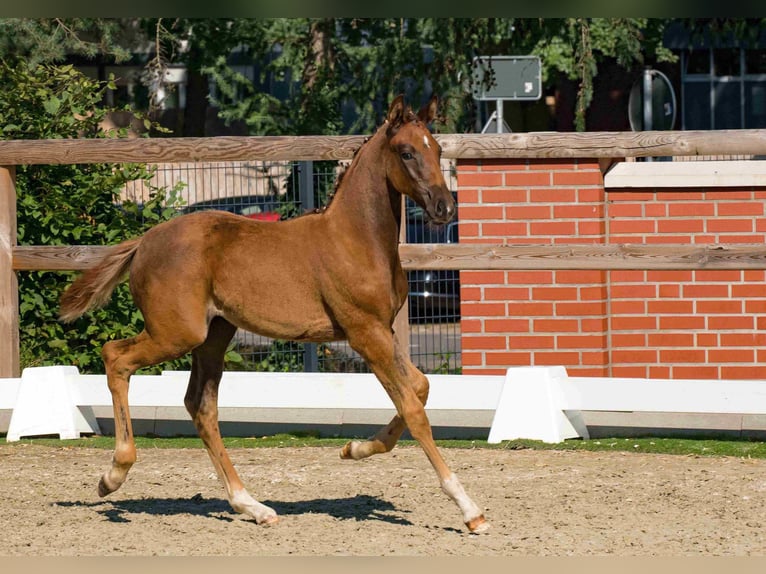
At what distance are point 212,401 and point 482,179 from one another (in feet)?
12.7

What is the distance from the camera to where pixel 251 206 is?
420 inches

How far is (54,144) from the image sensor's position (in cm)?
940

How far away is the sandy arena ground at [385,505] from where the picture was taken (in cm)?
584

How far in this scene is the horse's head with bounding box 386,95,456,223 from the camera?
6.01 meters

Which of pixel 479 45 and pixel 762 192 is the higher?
pixel 479 45

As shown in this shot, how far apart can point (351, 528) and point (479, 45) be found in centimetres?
889

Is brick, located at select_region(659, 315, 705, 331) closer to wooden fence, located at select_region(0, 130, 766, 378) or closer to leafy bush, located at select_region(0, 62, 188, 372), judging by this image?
wooden fence, located at select_region(0, 130, 766, 378)

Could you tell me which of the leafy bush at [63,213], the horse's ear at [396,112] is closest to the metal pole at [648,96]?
the leafy bush at [63,213]

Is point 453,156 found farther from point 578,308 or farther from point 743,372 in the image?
point 743,372

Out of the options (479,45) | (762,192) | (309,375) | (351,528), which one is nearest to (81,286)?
(351,528)

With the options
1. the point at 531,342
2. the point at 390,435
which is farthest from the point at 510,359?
the point at 390,435

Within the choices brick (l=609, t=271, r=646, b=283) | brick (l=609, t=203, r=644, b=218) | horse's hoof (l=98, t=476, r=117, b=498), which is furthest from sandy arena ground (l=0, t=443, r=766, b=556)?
brick (l=609, t=203, r=644, b=218)

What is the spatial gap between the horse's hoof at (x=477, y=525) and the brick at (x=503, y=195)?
428 cm

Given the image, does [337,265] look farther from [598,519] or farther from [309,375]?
[309,375]
